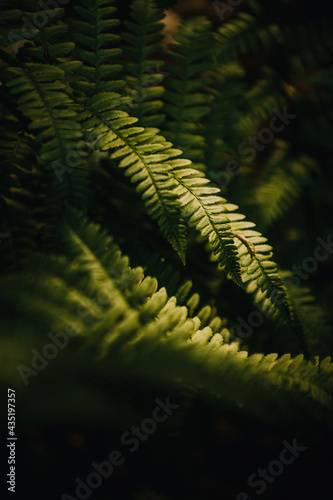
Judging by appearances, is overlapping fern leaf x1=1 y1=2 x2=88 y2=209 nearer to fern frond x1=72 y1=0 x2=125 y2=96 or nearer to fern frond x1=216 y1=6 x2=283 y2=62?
fern frond x1=72 y1=0 x2=125 y2=96

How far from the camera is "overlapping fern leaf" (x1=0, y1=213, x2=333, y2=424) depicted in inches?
31.8

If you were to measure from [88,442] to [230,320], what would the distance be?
79cm

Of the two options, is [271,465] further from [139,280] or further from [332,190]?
[332,190]

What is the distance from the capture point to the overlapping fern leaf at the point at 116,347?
0.81 metres

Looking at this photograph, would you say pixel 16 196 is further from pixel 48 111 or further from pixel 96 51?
pixel 96 51

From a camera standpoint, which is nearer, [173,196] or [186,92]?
[173,196]

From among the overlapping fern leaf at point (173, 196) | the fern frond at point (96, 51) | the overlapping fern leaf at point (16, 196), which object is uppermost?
the fern frond at point (96, 51)

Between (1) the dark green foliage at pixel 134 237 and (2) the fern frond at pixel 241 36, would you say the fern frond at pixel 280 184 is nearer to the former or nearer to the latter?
(1) the dark green foliage at pixel 134 237

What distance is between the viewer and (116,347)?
858 mm

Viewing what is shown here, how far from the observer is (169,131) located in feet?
5.07

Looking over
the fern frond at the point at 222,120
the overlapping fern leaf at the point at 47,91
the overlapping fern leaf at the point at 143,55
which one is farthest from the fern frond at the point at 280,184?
the overlapping fern leaf at the point at 47,91

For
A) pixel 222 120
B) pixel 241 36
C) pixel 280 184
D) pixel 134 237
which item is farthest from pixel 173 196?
pixel 241 36

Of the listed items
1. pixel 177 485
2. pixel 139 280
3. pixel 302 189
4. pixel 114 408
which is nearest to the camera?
pixel 114 408

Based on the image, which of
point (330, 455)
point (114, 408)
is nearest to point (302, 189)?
point (330, 455)
